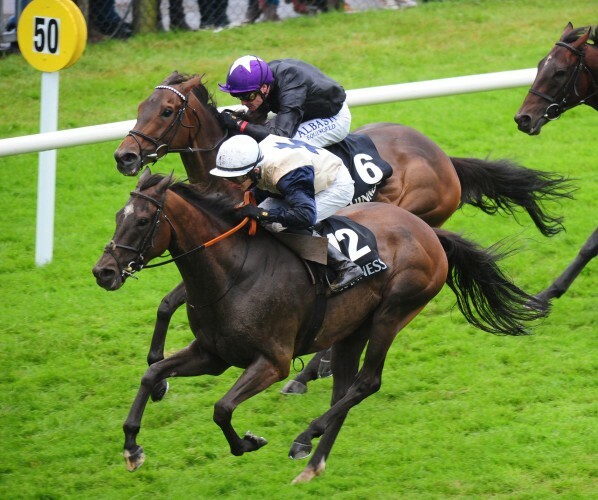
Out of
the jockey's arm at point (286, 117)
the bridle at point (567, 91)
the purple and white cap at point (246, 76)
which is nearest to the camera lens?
the purple and white cap at point (246, 76)

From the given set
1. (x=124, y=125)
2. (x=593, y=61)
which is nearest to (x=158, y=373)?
(x=124, y=125)

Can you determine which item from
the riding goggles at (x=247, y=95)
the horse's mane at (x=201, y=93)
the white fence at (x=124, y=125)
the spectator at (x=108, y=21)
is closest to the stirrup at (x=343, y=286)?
the riding goggles at (x=247, y=95)

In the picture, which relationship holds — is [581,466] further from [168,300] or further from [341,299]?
[168,300]

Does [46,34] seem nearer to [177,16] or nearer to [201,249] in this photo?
[201,249]

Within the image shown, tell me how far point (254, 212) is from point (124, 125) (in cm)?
262

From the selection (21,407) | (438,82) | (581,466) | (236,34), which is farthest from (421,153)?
(236,34)

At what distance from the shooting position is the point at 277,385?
24.8 feet

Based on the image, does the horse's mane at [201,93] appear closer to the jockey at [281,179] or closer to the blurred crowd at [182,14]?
the jockey at [281,179]

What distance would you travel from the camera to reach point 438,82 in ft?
29.7

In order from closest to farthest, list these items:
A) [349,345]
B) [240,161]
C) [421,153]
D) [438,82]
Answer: [240,161] < [349,345] < [421,153] < [438,82]

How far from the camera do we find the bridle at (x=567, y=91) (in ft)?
25.8

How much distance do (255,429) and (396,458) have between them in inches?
34.7

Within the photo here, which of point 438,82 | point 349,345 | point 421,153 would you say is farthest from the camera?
point 438,82

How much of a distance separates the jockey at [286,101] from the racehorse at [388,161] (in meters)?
0.23
